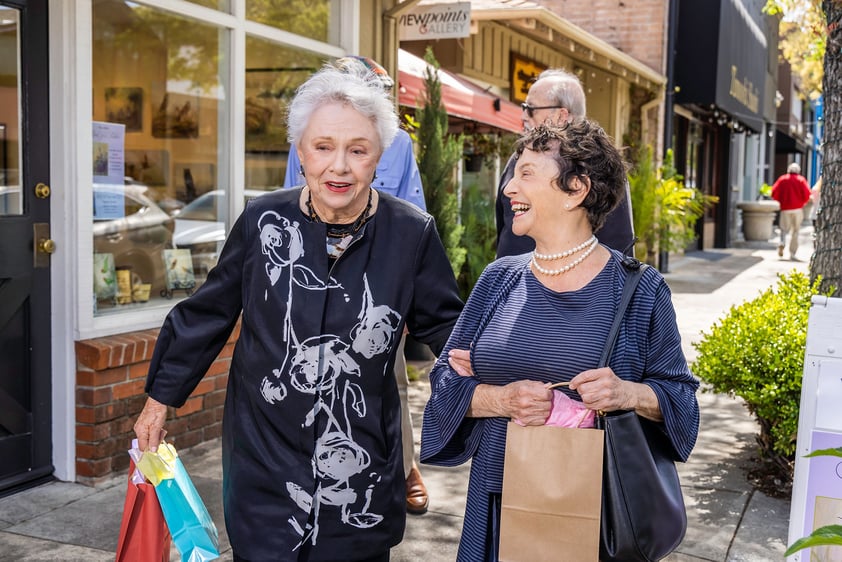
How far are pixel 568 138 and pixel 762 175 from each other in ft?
104

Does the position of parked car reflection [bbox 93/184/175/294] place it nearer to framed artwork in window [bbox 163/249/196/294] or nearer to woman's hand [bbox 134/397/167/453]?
framed artwork in window [bbox 163/249/196/294]

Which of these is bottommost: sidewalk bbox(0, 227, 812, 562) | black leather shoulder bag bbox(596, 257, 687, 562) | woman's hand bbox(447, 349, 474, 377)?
sidewalk bbox(0, 227, 812, 562)

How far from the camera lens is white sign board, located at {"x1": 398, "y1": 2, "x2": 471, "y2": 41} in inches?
336

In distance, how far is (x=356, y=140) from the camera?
249 cm

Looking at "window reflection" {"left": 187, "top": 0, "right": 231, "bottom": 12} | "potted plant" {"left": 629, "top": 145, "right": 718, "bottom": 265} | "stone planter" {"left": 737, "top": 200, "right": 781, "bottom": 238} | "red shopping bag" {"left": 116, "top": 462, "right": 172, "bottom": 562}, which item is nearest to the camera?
"red shopping bag" {"left": 116, "top": 462, "right": 172, "bottom": 562}

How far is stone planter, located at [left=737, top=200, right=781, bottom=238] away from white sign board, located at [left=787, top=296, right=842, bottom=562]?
2293cm

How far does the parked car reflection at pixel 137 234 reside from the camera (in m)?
5.01

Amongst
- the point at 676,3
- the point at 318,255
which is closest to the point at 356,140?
the point at 318,255

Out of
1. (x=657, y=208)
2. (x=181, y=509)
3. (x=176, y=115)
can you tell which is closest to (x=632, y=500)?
(x=181, y=509)

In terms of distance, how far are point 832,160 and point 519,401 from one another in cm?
351

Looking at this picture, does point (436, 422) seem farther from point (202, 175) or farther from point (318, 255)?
point (202, 175)

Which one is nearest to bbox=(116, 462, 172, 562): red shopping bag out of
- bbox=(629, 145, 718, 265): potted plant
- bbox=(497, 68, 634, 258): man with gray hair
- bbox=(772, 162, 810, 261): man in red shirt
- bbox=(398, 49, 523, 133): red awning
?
bbox=(497, 68, 634, 258): man with gray hair

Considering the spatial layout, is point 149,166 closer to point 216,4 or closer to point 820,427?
point 216,4

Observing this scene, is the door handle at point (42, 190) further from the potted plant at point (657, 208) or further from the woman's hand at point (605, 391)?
the potted plant at point (657, 208)
